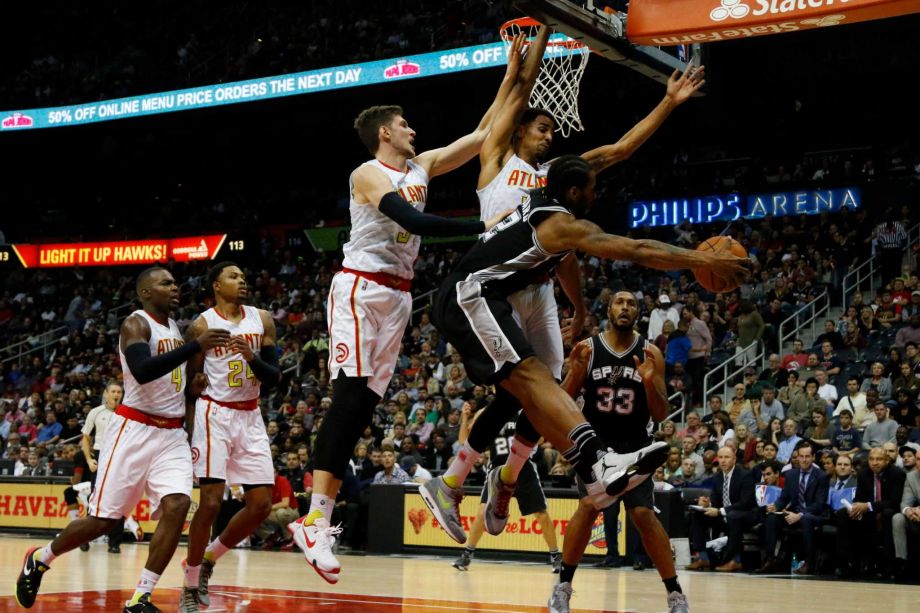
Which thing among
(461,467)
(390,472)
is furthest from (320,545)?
(390,472)

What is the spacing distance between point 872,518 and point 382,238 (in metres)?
7.65

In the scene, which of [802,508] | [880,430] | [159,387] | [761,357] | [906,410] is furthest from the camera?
[761,357]

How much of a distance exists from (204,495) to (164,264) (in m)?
23.0

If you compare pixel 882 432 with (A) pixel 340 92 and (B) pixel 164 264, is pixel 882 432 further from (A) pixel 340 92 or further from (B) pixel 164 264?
(B) pixel 164 264

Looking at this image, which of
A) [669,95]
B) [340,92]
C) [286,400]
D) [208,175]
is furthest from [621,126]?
[669,95]

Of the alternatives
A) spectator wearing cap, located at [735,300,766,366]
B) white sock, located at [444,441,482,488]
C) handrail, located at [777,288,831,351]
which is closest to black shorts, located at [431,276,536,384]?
white sock, located at [444,441,482,488]

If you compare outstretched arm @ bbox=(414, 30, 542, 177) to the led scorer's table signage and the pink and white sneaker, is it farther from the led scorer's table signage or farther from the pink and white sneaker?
the led scorer's table signage

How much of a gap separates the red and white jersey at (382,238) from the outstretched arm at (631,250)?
890mm

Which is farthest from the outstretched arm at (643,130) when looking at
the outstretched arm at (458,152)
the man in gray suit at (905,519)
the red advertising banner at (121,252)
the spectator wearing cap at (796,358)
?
the red advertising banner at (121,252)

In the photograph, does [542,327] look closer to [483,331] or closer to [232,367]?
[483,331]

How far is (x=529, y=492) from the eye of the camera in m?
11.0

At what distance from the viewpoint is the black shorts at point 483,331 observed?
5973 mm

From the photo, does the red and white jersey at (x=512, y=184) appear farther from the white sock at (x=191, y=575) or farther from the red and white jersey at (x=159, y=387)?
the white sock at (x=191, y=575)

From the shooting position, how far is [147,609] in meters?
6.67
